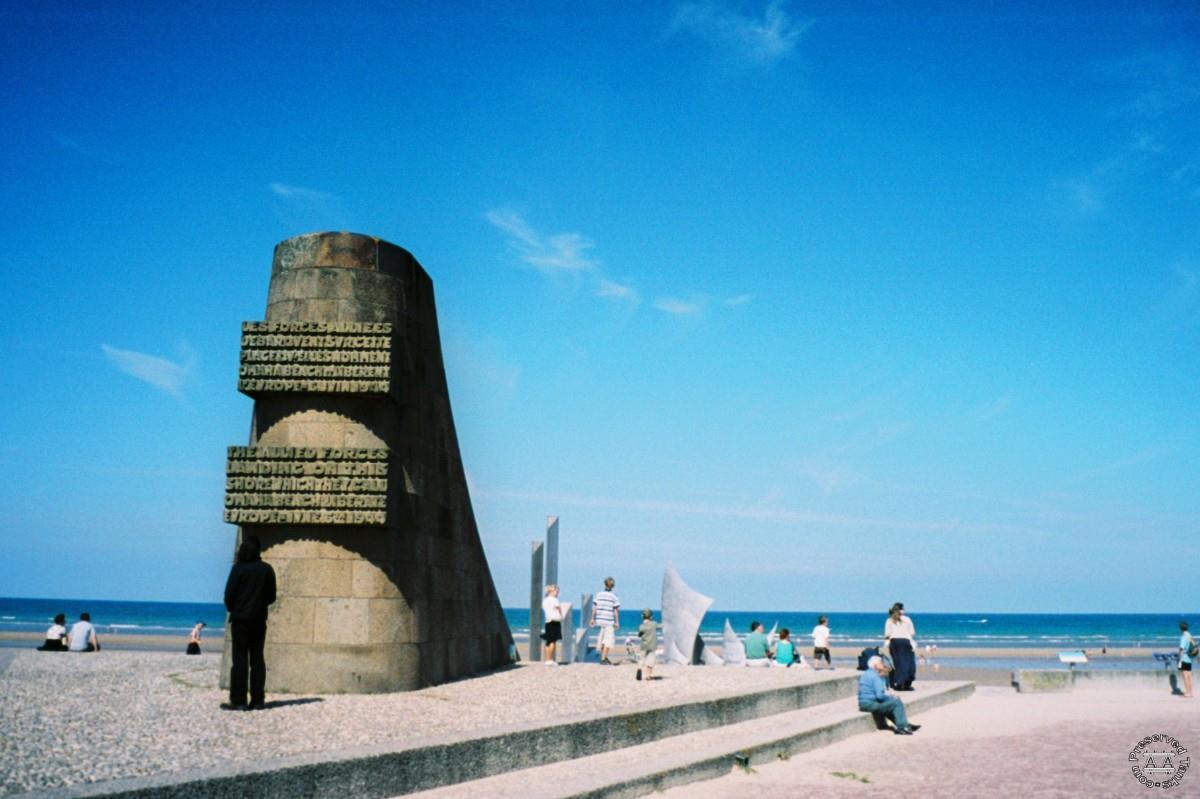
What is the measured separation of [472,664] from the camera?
13.0 meters

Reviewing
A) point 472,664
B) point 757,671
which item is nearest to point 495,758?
point 472,664

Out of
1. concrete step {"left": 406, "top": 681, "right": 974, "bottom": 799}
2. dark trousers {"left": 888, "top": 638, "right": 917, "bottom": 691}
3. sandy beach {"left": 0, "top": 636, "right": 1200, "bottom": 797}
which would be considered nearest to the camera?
sandy beach {"left": 0, "top": 636, "right": 1200, "bottom": 797}

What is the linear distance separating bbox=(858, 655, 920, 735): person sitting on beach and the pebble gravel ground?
118 centimetres

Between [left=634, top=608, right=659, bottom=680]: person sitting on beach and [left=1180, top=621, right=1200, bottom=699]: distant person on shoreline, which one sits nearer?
[left=634, top=608, right=659, bottom=680]: person sitting on beach

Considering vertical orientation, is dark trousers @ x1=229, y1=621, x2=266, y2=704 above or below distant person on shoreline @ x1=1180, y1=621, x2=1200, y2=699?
above

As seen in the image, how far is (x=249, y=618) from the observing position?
28.6 feet

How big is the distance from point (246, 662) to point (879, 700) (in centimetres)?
762

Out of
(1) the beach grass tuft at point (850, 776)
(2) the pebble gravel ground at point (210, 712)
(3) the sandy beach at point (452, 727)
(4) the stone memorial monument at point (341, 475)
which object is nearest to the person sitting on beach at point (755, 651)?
(3) the sandy beach at point (452, 727)

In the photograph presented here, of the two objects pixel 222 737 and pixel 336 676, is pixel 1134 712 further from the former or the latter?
pixel 222 737

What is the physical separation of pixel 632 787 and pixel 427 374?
6231mm

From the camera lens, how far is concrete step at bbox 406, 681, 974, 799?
7.08m

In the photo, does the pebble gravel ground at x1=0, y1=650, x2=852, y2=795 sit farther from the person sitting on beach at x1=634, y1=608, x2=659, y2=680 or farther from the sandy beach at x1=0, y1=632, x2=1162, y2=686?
the sandy beach at x1=0, y1=632, x2=1162, y2=686

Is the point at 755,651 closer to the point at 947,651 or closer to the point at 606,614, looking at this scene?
the point at 606,614

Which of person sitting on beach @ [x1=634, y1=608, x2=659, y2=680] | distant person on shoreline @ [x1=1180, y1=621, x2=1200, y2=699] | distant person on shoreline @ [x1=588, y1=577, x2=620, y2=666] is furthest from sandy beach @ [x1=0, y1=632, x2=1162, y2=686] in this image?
person sitting on beach @ [x1=634, y1=608, x2=659, y2=680]
